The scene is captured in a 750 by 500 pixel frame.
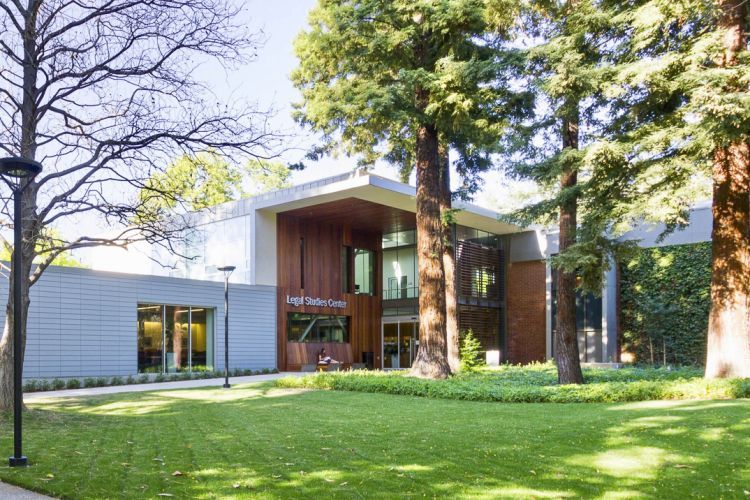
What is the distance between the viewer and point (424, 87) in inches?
600

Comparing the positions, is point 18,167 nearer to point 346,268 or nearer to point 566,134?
point 566,134

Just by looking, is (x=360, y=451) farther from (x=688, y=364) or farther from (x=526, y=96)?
(x=688, y=364)

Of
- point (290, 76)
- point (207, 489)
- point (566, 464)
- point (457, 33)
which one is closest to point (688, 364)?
point (457, 33)

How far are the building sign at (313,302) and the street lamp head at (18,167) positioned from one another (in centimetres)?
1929

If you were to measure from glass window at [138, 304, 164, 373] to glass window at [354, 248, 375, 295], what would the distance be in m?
10.1

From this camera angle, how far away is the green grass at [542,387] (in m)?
11.3

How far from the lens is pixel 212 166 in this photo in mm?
12891

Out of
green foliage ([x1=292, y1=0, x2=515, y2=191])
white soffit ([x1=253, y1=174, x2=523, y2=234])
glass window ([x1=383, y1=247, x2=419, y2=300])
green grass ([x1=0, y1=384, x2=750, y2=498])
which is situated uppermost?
green foliage ([x1=292, y1=0, x2=515, y2=191])

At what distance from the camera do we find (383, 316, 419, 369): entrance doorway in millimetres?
30031

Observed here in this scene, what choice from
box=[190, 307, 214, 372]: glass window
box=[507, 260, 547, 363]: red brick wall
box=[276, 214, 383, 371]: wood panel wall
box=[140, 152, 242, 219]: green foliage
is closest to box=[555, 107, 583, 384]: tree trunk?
box=[140, 152, 242, 219]: green foliage

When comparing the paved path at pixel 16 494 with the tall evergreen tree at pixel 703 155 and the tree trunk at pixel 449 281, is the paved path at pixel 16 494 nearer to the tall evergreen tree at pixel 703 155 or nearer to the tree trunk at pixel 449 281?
the tall evergreen tree at pixel 703 155

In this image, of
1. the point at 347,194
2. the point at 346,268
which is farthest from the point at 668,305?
the point at 346,268

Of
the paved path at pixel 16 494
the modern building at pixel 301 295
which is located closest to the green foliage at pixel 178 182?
the modern building at pixel 301 295

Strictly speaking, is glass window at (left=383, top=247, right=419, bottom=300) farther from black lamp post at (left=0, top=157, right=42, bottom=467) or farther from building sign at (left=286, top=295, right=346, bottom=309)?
black lamp post at (left=0, top=157, right=42, bottom=467)
